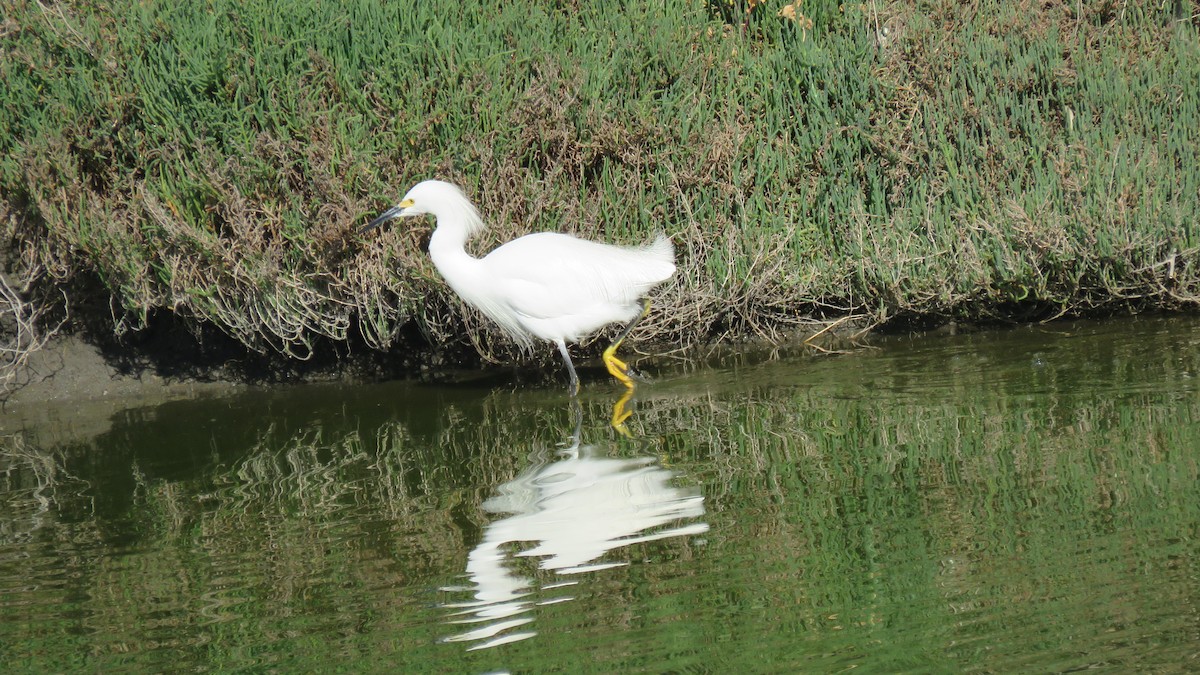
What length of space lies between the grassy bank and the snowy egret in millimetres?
475

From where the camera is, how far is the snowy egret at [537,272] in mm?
7012

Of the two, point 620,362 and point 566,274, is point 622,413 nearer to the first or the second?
point 620,362

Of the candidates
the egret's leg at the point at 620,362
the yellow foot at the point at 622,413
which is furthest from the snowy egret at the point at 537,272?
the yellow foot at the point at 622,413

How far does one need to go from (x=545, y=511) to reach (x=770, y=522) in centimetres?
97

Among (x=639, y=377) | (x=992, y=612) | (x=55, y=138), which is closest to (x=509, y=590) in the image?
(x=992, y=612)

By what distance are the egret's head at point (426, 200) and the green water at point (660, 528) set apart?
1.20 metres

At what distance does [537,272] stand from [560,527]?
2.59 m

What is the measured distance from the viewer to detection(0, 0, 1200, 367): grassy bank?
746 cm

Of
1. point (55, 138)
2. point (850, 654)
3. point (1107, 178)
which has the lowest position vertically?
point (850, 654)

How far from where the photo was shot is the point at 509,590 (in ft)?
13.0

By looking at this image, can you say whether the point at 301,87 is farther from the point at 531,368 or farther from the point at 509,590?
the point at 509,590

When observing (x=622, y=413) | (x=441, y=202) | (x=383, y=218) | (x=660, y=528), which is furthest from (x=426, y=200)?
(x=660, y=528)

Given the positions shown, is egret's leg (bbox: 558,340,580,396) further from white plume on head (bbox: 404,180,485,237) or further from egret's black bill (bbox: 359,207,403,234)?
egret's black bill (bbox: 359,207,403,234)

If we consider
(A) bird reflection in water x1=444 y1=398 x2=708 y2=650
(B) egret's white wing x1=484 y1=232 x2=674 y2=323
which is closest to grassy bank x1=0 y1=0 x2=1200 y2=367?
(B) egret's white wing x1=484 y1=232 x2=674 y2=323
